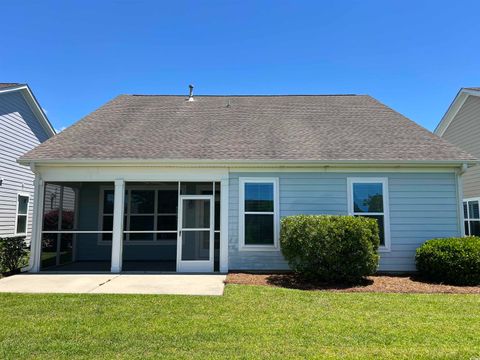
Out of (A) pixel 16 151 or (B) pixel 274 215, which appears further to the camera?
(A) pixel 16 151

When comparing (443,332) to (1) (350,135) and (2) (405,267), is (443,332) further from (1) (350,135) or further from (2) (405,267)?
(1) (350,135)

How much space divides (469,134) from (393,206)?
25.9 ft

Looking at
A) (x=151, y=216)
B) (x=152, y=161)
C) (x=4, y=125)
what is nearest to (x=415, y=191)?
(x=152, y=161)

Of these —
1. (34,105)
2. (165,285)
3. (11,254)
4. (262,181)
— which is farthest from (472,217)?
(34,105)

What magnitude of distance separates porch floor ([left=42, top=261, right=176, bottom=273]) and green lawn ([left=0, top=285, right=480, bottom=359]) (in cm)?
396

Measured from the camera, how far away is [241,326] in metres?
5.65

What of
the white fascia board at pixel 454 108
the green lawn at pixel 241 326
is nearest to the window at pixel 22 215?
the green lawn at pixel 241 326

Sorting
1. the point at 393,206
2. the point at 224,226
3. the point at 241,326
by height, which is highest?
the point at 393,206

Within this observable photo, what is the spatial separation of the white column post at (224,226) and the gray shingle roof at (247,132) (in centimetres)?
89

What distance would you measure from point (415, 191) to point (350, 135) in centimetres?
281

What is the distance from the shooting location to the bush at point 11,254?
33.2 ft

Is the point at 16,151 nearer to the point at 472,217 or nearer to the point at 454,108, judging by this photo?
the point at 472,217

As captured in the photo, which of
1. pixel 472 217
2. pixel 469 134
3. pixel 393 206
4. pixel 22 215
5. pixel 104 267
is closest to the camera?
pixel 393 206

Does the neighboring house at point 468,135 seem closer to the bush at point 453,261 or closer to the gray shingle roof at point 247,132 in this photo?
the gray shingle roof at point 247,132
